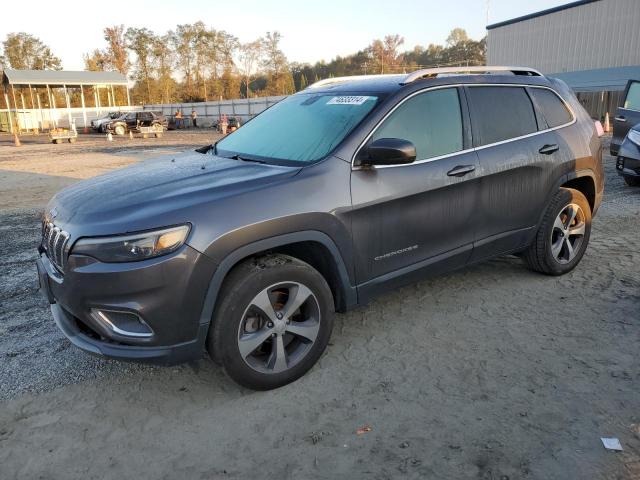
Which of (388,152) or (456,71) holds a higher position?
(456,71)

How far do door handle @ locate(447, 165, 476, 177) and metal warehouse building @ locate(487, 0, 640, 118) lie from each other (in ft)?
97.0

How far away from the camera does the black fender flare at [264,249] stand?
111 inches

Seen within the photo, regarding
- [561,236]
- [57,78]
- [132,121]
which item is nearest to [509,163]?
[561,236]

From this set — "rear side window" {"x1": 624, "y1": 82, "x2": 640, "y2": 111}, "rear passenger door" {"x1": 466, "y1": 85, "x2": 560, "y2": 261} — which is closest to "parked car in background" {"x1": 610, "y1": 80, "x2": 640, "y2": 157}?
"rear side window" {"x1": 624, "y1": 82, "x2": 640, "y2": 111}

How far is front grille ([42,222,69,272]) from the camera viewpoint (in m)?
2.87

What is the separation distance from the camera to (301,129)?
382 centimetres

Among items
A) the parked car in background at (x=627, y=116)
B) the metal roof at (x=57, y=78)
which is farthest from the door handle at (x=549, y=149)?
the metal roof at (x=57, y=78)

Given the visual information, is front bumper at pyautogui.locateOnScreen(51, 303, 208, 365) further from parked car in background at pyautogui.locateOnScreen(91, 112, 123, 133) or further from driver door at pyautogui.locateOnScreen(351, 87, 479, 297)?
parked car in background at pyautogui.locateOnScreen(91, 112, 123, 133)

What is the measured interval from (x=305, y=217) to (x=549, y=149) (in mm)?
2471

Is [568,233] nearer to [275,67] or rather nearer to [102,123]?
[102,123]

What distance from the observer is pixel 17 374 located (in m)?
3.43

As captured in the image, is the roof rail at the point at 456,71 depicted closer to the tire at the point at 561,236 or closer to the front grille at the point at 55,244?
the tire at the point at 561,236

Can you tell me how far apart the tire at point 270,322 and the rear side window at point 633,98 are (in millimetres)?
10861

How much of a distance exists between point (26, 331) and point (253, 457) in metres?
2.40
